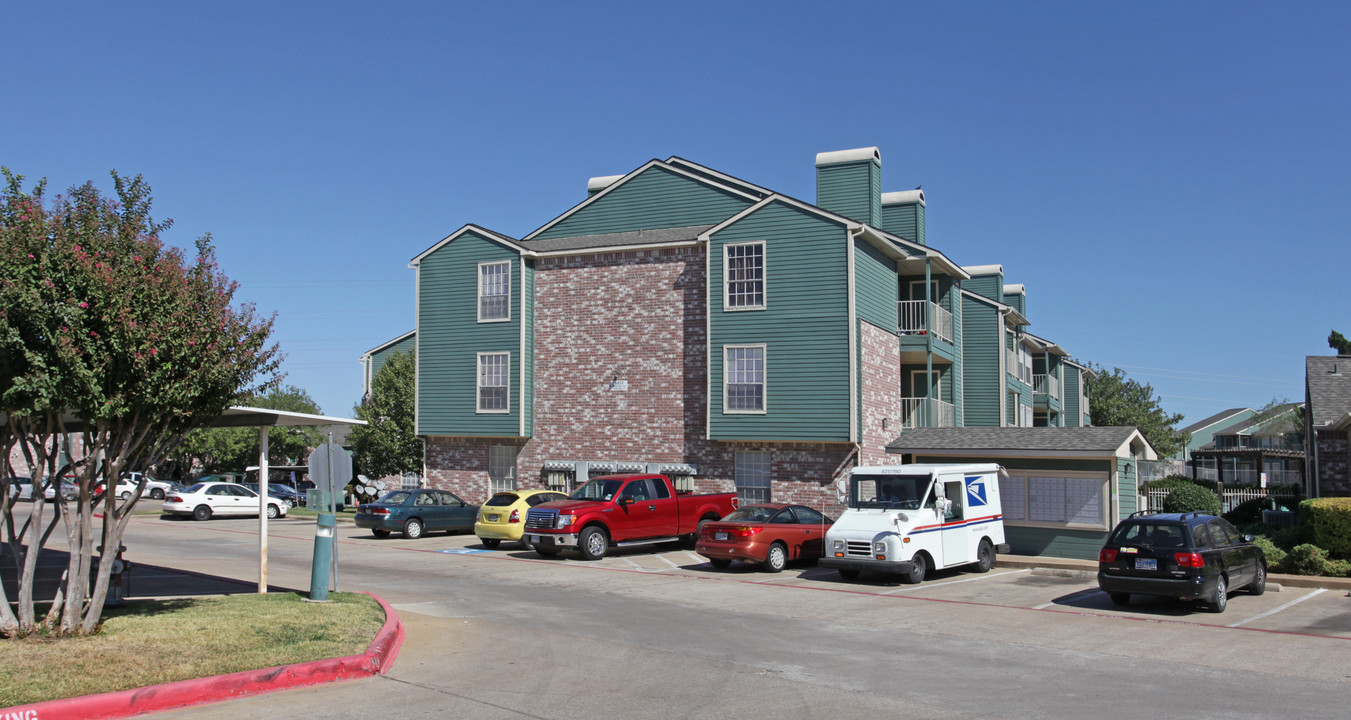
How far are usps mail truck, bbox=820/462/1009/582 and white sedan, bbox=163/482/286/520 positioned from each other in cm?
2586

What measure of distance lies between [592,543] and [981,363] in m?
18.9

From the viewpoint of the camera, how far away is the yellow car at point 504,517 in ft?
81.4

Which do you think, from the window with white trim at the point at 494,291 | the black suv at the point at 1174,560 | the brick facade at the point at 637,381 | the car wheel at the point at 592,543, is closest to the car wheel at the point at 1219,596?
the black suv at the point at 1174,560

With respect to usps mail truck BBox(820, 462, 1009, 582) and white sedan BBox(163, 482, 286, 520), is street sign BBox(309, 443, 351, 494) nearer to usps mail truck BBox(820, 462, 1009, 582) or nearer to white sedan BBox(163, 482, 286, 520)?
usps mail truck BBox(820, 462, 1009, 582)

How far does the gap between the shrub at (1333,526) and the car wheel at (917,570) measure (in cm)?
763

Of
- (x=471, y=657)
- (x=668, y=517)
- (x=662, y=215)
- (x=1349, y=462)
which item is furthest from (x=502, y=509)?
(x=1349, y=462)

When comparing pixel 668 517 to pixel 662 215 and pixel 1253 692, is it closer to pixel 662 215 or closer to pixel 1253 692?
pixel 662 215

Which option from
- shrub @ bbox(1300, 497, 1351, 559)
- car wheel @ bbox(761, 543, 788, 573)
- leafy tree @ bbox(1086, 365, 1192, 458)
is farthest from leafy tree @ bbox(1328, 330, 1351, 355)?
car wheel @ bbox(761, 543, 788, 573)

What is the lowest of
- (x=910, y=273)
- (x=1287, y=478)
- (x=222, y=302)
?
(x=1287, y=478)

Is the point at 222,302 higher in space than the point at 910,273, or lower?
lower

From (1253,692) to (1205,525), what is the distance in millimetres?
6393

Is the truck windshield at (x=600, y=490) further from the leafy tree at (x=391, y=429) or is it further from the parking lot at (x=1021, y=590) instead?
the leafy tree at (x=391, y=429)

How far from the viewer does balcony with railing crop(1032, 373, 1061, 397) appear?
156 feet

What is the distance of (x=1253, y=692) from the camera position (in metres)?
9.69
